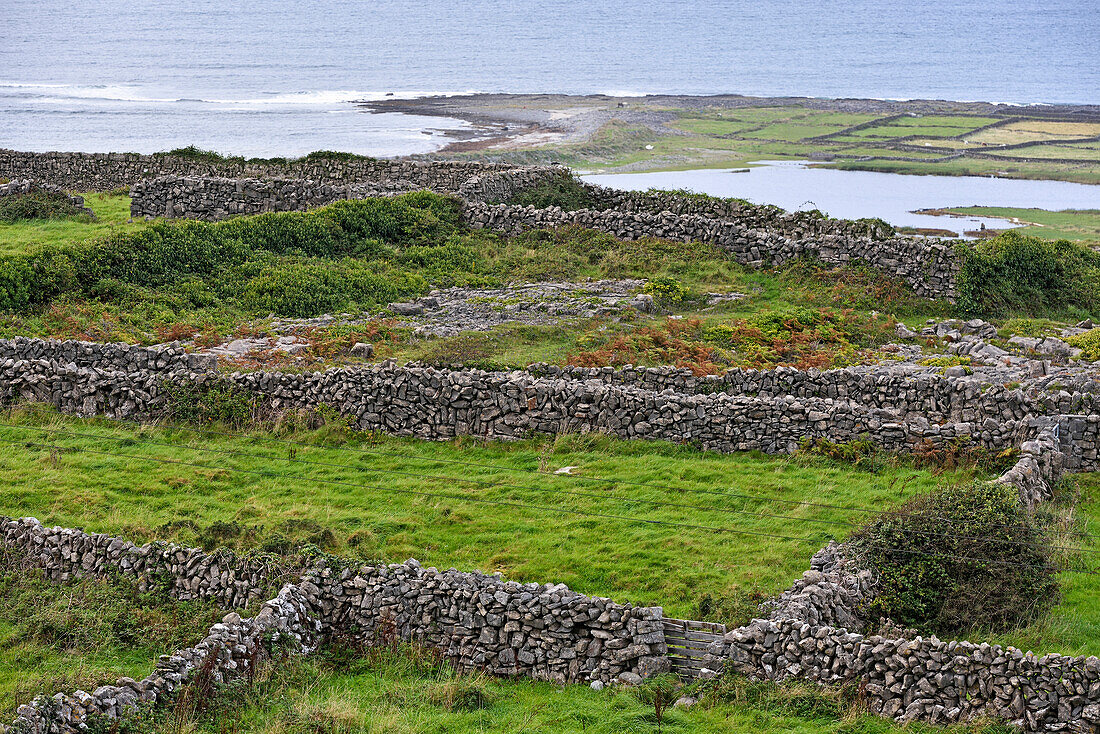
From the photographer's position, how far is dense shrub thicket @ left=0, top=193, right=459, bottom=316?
93.4 feet

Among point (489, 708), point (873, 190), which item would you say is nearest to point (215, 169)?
point (873, 190)

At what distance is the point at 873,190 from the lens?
192 ft

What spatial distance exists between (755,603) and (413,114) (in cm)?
9009

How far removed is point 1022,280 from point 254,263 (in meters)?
21.4

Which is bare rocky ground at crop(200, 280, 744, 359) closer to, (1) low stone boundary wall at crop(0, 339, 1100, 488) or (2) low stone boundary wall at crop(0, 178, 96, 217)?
(1) low stone boundary wall at crop(0, 339, 1100, 488)

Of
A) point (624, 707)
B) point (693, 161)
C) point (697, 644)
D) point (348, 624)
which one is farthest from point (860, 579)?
point (693, 161)

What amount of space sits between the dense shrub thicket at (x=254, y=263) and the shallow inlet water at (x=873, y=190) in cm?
1633

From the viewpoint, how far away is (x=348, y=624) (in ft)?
47.9

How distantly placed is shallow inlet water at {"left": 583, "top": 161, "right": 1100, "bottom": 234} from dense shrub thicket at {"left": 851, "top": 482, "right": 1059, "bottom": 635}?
3235 centimetres

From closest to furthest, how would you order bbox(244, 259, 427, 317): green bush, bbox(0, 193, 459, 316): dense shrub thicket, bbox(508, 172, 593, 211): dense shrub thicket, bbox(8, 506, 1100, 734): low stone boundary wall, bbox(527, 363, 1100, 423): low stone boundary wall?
bbox(8, 506, 1100, 734): low stone boundary wall < bbox(527, 363, 1100, 423): low stone boundary wall < bbox(0, 193, 459, 316): dense shrub thicket < bbox(244, 259, 427, 317): green bush < bbox(508, 172, 593, 211): dense shrub thicket

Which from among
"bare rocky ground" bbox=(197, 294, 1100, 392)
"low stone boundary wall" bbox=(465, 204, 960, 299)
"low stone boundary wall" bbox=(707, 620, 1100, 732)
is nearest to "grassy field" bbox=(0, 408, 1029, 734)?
"low stone boundary wall" bbox=(707, 620, 1100, 732)

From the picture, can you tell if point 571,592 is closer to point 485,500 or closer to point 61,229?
point 485,500

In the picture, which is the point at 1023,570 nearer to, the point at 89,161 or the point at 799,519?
the point at 799,519

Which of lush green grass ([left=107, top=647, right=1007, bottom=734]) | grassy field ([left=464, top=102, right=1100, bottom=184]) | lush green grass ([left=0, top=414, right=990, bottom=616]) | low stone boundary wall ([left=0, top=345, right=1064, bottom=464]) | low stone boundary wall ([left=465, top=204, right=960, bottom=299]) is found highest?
grassy field ([left=464, top=102, right=1100, bottom=184])
